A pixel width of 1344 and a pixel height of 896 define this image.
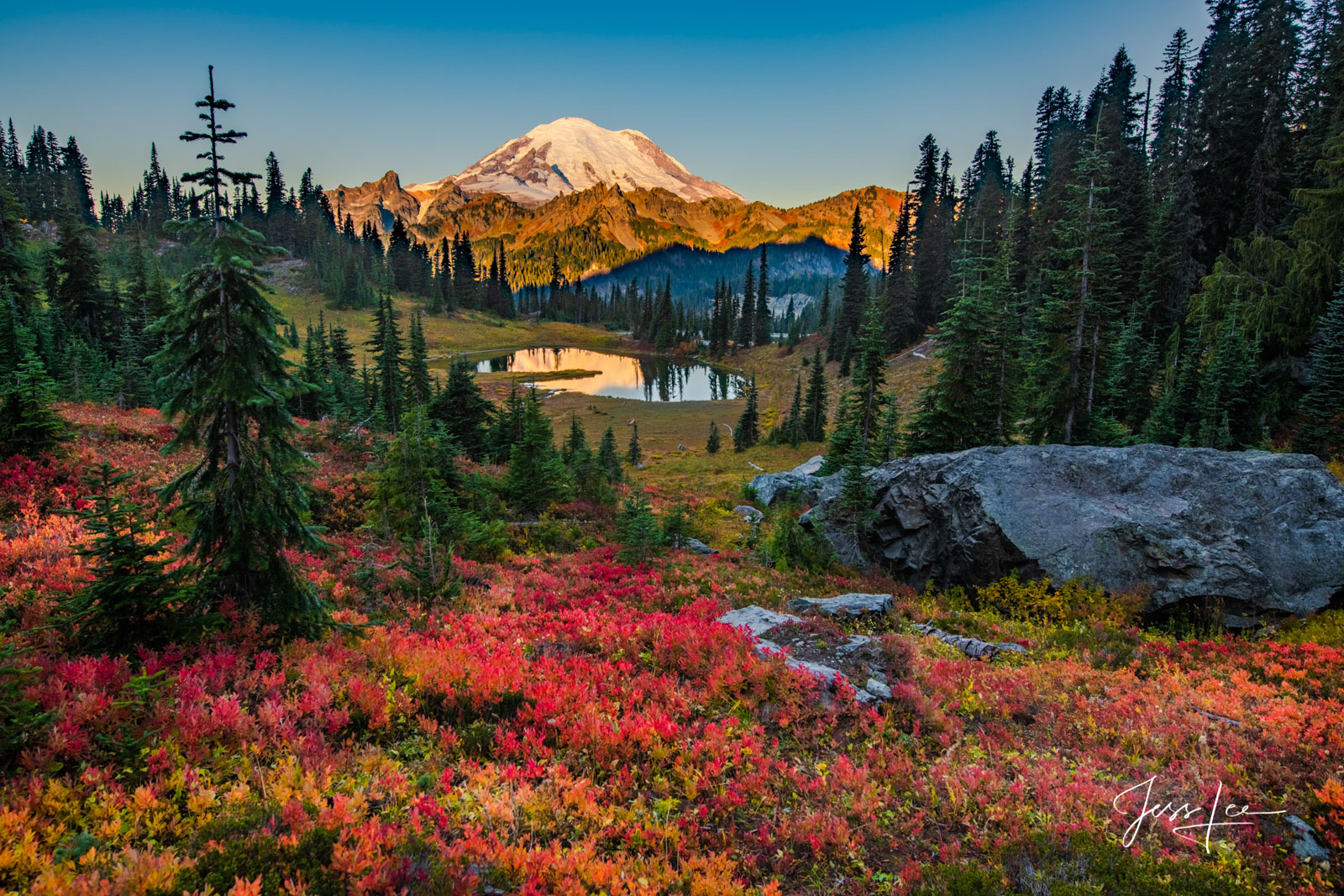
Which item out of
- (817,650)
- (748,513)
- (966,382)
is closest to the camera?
(817,650)

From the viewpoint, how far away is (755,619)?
12.3 meters

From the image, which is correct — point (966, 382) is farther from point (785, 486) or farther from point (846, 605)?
point (846, 605)

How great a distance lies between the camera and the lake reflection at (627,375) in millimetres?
94312

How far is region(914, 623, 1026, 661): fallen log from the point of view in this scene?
37.7ft

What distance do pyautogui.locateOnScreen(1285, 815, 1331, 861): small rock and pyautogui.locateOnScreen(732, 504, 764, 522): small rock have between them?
2308 centimetres

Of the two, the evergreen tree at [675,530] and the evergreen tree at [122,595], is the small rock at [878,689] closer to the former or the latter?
the evergreen tree at [122,595]

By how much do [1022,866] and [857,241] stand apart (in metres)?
88.4

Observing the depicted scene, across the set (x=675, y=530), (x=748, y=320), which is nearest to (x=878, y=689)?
(x=675, y=530)

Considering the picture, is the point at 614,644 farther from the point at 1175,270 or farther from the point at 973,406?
the point at 1175,270

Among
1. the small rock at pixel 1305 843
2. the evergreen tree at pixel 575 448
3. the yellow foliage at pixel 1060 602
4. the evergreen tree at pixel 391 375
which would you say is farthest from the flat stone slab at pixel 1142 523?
the evergreen tree at pixel 391 375

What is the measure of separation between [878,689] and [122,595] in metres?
11.1

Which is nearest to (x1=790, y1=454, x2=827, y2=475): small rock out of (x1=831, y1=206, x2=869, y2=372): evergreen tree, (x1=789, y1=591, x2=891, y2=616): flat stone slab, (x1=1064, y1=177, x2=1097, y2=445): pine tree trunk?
(x1=1064, y1=177, x2=1097, y2=445): pine tree trunk

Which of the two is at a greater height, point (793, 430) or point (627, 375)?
point (627, 375)
